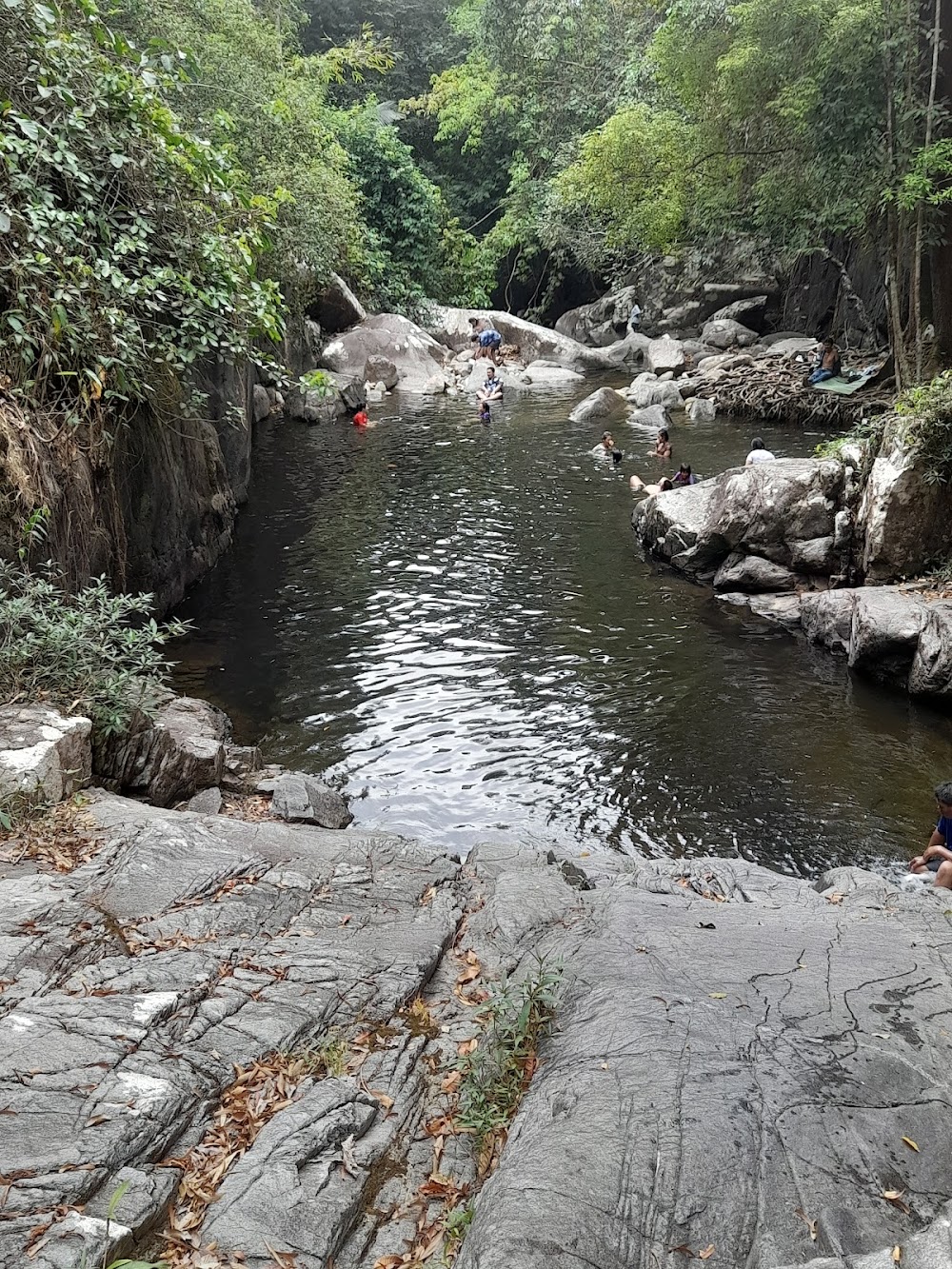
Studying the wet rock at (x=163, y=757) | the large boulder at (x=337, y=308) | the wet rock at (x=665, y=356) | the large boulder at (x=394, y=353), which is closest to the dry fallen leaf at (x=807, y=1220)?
the wet rock at (x=163, y=757)

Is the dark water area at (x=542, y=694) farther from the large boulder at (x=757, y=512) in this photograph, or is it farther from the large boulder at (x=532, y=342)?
the large boulder at (x=532, y=342)

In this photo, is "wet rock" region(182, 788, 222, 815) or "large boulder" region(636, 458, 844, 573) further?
"large boulder" region(636, 458, 844, 573)

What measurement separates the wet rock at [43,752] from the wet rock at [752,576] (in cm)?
978

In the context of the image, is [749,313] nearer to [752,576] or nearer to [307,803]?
[752,576]

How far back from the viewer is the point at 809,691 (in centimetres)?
1044

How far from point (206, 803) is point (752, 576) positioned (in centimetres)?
891

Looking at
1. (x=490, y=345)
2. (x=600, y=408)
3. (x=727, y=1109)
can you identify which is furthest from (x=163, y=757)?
(x=490, y=345)

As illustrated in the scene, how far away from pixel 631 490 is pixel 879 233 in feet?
28.2

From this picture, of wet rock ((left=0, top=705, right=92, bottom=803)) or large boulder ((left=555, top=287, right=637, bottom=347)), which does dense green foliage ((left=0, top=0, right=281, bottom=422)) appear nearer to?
wet rock ((left=0, top=705, right=92, bottom=803))

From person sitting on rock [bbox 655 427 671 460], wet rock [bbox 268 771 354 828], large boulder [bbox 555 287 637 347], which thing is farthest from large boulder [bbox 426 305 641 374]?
wet rock [bbox 268 771 354 828]

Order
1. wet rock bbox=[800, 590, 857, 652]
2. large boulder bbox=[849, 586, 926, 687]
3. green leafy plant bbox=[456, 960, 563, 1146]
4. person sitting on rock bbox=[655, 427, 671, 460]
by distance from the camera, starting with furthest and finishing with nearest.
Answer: person sitting on rock bbox=[655, 427, 671, 460] < wet rock bbox=[800, 590, 857, 652] < large boulder bbox=[849, 586, 926, 687] < green leafy plant bbox=[456, 960, 563, 1146]

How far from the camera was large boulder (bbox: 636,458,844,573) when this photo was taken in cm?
1317

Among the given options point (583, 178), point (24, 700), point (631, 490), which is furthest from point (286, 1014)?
point (583, 178)

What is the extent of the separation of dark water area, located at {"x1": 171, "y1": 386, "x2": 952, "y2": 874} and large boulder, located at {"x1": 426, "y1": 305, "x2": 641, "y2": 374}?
19625 mm
